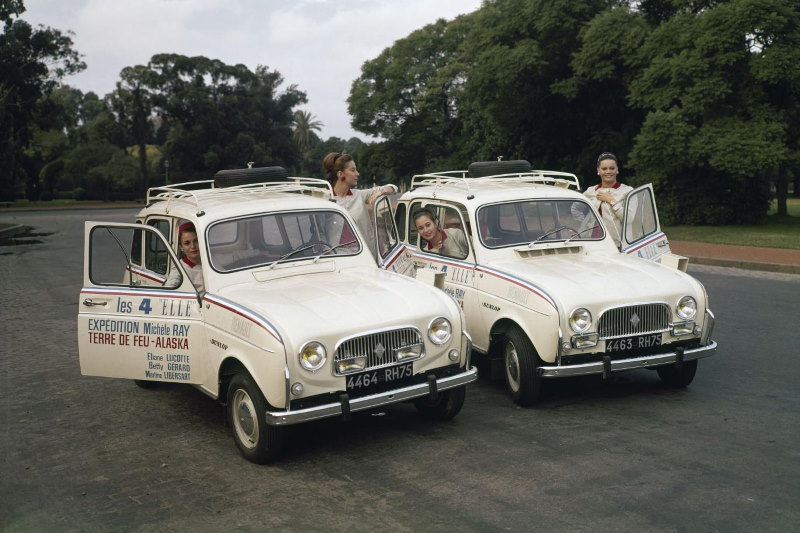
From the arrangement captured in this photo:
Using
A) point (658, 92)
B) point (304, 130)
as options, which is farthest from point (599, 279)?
point (304, 130)

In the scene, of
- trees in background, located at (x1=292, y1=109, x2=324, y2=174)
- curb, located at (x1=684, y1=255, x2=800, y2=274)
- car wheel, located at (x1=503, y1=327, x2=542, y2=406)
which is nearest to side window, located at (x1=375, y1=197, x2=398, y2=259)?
car wheel, located at (x1=503, y1=327, x2=542, y2=406)

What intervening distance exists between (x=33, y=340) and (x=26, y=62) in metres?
61.5

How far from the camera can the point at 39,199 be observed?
77.8 meters

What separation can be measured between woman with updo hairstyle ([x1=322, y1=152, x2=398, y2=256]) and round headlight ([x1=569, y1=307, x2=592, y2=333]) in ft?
8.85

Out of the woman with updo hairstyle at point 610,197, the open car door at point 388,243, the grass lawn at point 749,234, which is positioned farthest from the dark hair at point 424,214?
the grass lawn at point 749,234

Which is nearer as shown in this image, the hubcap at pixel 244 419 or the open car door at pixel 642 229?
the hubcap at pixel 244 419

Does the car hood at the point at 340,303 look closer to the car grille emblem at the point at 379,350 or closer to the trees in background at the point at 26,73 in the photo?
the car grille emblem at the point at 379,350

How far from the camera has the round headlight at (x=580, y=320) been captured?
22.7ft

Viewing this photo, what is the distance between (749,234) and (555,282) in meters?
20.9

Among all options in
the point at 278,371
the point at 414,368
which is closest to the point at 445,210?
the point at 414,368

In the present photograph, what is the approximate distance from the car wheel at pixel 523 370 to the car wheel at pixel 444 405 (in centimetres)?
59

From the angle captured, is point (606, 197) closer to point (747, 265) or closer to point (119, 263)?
point (747, 265)

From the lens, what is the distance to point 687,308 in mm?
7289

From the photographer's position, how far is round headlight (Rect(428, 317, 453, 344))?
20.6 ft
